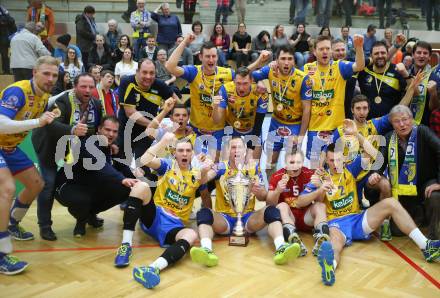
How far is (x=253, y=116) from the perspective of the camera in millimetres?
5414

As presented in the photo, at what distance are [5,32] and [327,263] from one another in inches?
383

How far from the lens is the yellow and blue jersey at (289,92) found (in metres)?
5.31

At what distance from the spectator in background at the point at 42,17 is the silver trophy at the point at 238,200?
7.74 meters

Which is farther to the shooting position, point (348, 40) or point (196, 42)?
point (348, 40)

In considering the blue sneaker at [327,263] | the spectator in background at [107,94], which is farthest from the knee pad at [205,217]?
the spectator in background at [107,94]

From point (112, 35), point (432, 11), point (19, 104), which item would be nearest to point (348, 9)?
point (432, 11)

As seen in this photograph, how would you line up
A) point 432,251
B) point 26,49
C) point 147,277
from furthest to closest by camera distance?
point 26,49
point 432,251
point 147,277

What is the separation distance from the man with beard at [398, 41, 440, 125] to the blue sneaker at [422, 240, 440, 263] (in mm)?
1793

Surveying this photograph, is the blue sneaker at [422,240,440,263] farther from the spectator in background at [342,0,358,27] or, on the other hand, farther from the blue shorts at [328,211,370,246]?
the spectator in background at [342,0,358,27]

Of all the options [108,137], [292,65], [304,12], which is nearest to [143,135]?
[108,137]

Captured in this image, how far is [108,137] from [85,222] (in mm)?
955

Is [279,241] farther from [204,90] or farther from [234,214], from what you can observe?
[204,90]

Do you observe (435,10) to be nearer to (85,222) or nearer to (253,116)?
(253,116)

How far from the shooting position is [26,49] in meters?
8.77
